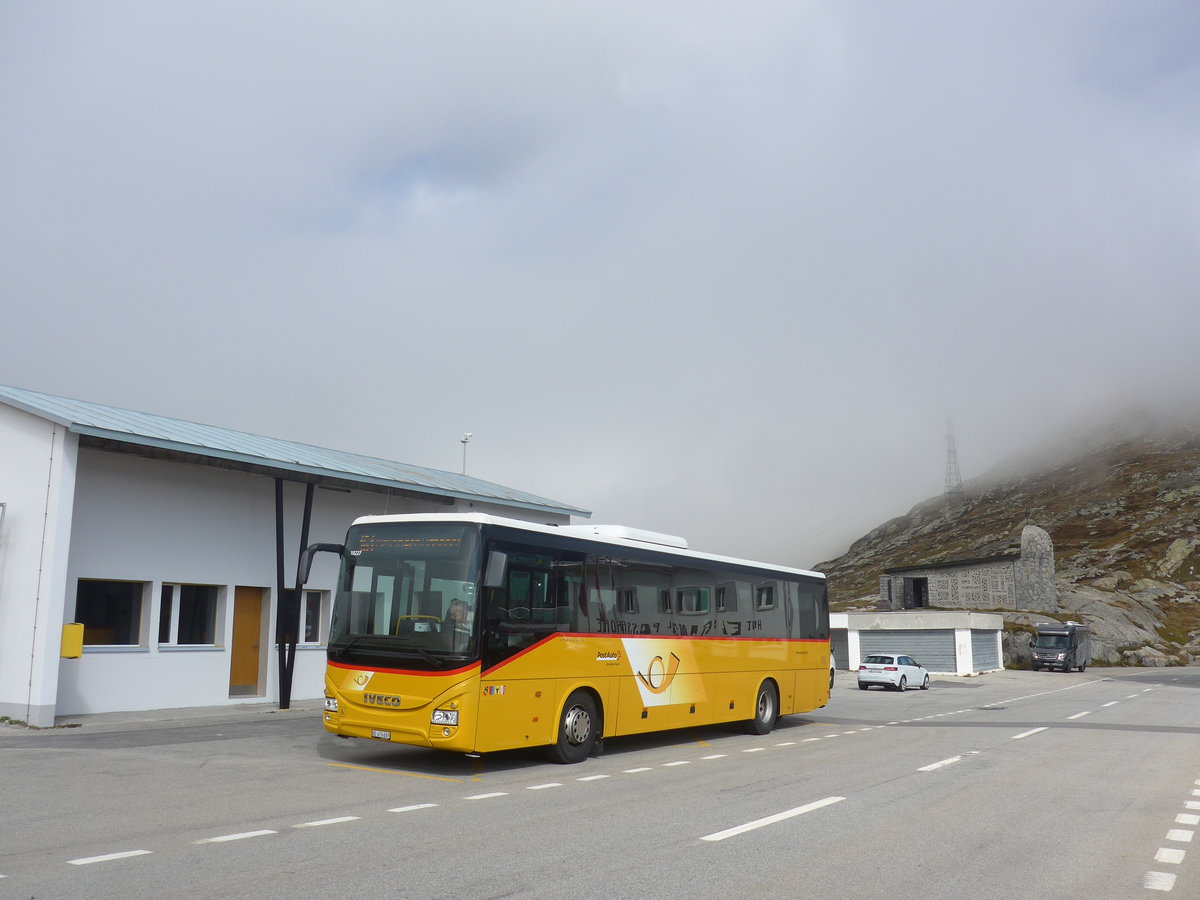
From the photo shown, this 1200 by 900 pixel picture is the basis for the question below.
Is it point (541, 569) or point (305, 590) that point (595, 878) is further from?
point (305, 590)

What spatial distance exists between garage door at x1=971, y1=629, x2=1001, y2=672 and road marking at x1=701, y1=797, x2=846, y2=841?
1897 inches

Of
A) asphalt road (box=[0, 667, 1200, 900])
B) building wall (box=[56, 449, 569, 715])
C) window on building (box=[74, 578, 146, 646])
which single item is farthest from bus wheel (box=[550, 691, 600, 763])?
window on building (box=[74, 578, 146, 646])

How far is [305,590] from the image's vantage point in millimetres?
22422

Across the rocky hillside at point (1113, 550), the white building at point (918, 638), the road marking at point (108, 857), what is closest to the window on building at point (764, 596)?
the road marking at point (108, 857)

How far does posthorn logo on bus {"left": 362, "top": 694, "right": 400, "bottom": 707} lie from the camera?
11.5 metres

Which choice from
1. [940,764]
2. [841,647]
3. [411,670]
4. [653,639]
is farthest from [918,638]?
[411,670]

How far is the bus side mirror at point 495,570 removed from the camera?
11602 mm

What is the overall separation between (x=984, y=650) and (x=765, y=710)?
144 ft

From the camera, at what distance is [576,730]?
42.4 feet

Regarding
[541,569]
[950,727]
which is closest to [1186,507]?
[950,727]

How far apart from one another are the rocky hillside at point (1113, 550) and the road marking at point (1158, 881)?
58.8 m

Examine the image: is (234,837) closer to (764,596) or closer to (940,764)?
(940,764)

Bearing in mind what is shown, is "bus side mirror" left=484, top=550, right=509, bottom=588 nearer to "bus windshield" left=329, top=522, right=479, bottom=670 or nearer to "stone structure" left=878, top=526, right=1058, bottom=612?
"bus windshield" left=329, top=522, right=479, bottom=670

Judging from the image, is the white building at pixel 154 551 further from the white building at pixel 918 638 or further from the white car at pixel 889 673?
the white building at pixel 918 638
